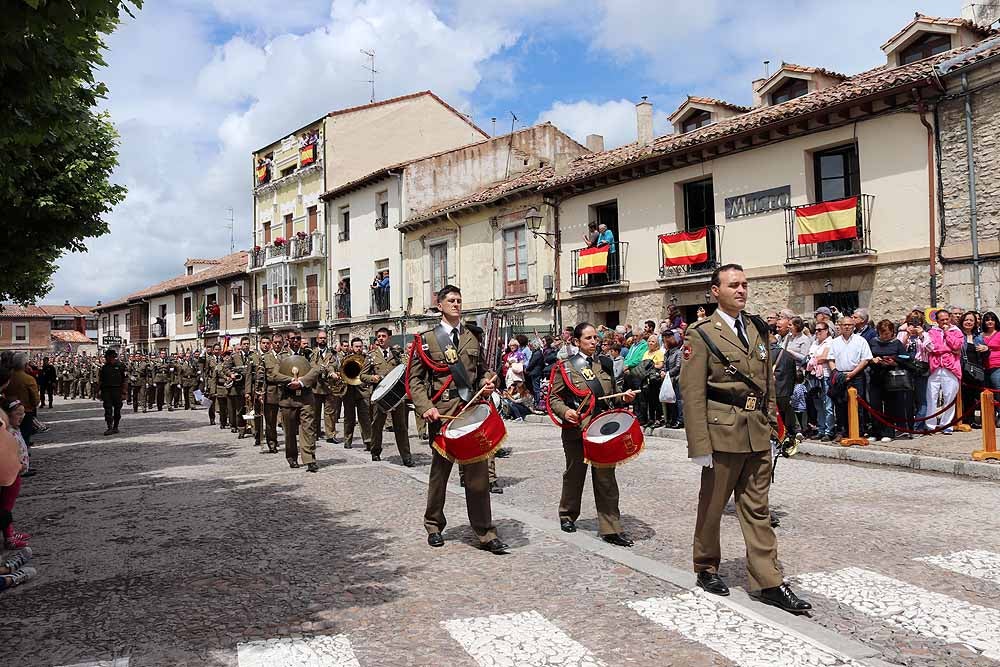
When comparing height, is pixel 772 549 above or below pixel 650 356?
below

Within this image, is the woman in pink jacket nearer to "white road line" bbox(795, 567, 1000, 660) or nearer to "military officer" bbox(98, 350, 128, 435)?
"white road line" bbox(795, 567, 1000, 660)

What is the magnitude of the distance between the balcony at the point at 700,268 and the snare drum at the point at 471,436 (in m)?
13.7

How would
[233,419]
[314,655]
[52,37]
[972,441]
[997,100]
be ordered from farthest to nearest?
1. [233,419]
2. [997,100]
3. [972,441]
4. [52,37]
5. [314,655]

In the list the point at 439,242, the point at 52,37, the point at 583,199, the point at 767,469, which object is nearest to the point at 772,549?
the point at 767,469

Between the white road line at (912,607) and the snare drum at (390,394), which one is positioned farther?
the snare drum at (390,394)

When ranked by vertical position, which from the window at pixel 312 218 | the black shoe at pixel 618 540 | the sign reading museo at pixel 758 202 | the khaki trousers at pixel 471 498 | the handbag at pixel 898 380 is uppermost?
the window at pixel 312 218

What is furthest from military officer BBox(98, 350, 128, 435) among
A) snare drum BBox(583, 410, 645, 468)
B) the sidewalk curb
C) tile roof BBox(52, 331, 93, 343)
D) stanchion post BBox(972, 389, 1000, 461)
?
tile roof BBox(52, 331, 93, 343)

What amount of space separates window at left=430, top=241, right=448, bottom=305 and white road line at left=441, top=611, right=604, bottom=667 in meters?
24.9

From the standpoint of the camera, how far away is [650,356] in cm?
1446

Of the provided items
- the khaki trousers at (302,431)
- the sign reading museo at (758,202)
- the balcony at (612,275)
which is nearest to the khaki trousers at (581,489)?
the khaki trousers at (302,431)

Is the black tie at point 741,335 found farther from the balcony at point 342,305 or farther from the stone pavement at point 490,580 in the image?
the balcony at point 342,305

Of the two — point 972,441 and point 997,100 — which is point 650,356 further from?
point 997,100

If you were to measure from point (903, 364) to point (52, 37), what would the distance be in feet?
35.3

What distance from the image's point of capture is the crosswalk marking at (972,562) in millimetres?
4906
